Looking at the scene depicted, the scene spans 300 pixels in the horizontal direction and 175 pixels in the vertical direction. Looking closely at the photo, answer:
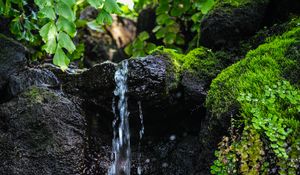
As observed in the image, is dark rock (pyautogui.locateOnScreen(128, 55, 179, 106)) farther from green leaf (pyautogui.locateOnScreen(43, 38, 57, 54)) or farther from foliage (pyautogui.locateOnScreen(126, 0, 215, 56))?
foliage (pyautogui.locateOnScreen(126, 0, 215, 56))

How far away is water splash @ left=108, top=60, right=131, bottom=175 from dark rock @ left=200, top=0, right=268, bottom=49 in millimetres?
1084

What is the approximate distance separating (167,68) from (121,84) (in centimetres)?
52

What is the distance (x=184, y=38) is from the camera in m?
5.84

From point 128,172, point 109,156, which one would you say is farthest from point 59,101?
point 128,172

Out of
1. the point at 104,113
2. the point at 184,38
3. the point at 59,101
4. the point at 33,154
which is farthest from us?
the point at 184,38

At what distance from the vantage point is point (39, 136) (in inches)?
130

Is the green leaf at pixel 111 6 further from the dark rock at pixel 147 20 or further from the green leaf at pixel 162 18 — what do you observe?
the dark rock at pixel 147 20

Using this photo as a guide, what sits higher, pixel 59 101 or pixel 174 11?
pixel 174 11

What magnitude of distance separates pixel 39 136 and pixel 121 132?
0.91 metres

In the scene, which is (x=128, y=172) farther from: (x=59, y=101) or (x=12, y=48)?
(x=12, y=48)

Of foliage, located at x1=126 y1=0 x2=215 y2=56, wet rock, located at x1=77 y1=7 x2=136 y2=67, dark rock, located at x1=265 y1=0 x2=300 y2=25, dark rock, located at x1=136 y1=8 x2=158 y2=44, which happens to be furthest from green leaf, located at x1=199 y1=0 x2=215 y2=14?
dark rock, located at x1=136 y1=8 x2=158 y2=44

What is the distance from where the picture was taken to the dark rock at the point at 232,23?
12.5 feet

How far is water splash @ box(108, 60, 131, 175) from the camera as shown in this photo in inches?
141

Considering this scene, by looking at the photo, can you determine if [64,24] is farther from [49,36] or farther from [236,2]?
[236,2]
